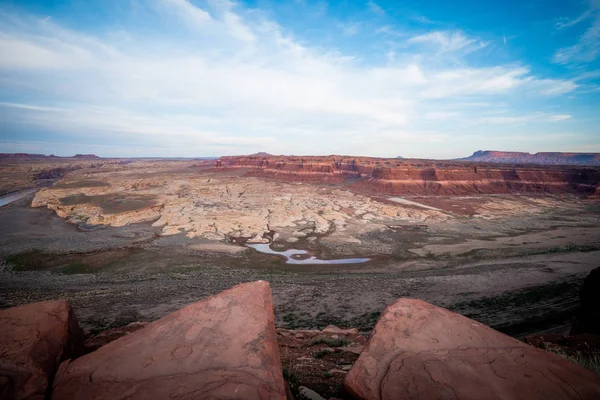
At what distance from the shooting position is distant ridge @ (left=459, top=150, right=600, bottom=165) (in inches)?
4933

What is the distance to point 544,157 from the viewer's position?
14325cm

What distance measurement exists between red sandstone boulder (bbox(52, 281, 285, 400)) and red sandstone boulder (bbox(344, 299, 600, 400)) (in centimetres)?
131

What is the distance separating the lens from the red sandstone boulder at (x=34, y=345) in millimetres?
3225

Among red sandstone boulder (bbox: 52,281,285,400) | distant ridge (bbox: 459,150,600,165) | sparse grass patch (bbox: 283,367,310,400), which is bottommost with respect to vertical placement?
sparse grass patch (bbox: 283,367,310,400)

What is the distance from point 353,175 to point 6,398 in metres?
75.2

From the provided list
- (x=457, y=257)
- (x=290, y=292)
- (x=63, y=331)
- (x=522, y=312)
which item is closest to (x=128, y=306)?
(x=290, y=292)

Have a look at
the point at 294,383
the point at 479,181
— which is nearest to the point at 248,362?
the point at 294,383

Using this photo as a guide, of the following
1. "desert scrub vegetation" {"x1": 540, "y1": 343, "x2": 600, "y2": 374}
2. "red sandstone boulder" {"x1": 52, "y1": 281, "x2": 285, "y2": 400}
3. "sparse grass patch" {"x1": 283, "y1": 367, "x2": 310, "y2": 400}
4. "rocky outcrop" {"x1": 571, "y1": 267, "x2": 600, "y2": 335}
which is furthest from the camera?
"rocky outcrop" {"x1": 571, "y1": 267, "x2": 600, "y2": 335}

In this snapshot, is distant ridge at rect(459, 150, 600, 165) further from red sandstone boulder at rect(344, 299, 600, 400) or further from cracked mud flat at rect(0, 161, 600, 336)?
red sandstone boulder at rect(344, 299, 600, 400)

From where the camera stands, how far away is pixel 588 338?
6.73 metres

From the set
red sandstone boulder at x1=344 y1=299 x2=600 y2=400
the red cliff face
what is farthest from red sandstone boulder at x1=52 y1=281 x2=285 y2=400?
the red cliff face

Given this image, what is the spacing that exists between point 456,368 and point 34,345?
19.8 ft

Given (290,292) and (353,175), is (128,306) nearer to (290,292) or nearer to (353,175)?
(290,292)

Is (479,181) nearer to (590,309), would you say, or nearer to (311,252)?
(311,252)
